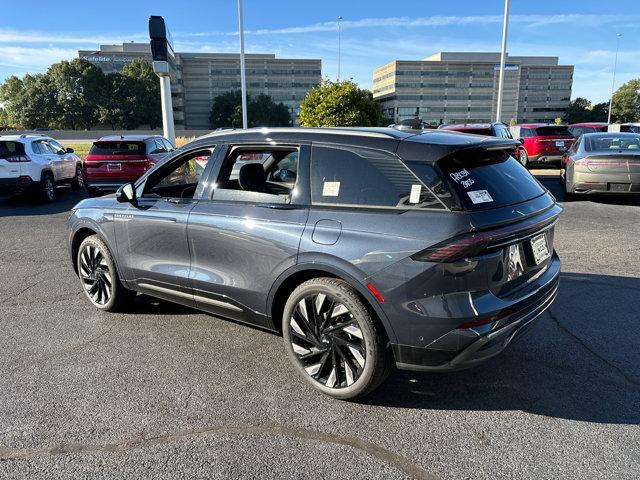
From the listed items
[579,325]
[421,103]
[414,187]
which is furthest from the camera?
[421,103]

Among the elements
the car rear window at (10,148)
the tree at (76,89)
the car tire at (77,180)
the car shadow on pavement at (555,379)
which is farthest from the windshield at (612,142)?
the tree at (76,89)

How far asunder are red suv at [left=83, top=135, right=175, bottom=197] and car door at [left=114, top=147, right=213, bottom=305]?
23.9 ft

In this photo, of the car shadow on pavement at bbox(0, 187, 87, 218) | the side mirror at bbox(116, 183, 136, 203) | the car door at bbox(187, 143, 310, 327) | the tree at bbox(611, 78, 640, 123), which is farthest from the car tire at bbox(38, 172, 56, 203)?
the tree at bbox(611, 78, 640, 123)

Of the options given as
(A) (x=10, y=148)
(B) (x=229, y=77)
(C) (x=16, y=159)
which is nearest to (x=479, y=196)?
(C) (x=16, y=159)

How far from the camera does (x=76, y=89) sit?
9338 cm

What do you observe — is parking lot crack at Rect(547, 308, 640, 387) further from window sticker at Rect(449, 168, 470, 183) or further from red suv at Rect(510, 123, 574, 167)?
red suv at Rect(510, 123, 574, 167)

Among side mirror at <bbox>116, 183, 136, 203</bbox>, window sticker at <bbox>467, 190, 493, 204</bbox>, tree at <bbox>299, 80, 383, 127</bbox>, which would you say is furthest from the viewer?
tree at <bbox>299, 80, 383, 127</bbox>

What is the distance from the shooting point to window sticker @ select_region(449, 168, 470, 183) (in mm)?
2804

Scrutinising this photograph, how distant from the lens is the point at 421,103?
116688 mm

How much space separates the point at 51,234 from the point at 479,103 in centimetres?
12301

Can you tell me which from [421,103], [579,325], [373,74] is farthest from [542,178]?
[373,74]

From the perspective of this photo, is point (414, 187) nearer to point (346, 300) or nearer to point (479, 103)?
point (346, 300)

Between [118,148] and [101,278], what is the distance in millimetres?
7682

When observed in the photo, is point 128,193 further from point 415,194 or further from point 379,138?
point 415,194
